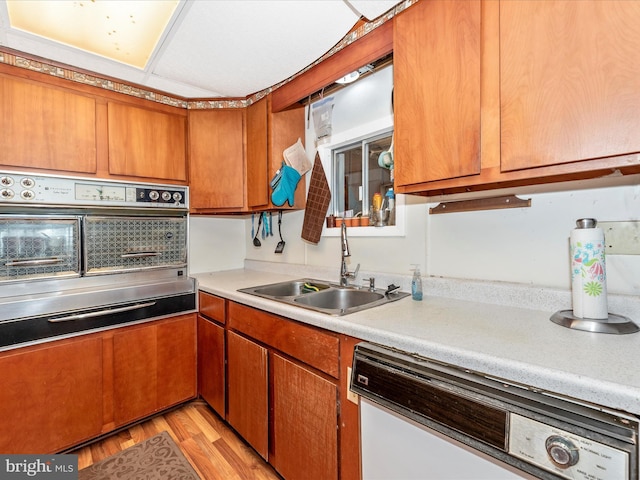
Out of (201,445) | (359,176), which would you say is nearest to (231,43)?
(359,176)

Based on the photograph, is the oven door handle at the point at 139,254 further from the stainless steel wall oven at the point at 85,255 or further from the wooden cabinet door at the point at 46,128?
the wooden cabinet door at the point at 46,128

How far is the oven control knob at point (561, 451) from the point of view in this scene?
0.61 m

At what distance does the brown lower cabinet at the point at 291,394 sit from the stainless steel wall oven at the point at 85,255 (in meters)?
0.66

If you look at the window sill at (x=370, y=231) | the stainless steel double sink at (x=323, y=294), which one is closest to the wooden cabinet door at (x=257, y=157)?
the window sill at (x=370, y=231)

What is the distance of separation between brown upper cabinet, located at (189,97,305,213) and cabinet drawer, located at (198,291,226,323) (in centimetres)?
66

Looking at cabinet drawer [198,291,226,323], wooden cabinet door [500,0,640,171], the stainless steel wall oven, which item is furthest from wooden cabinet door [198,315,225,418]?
wooden cabinet door [500,0,640,171]

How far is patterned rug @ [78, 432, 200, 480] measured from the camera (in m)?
1.54

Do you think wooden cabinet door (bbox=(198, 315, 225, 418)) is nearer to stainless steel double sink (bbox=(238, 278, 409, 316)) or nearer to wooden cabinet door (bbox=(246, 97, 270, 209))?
stainless steel double sink (bbox=(238, 278, 409, 316))

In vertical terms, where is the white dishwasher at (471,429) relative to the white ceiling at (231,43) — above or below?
below

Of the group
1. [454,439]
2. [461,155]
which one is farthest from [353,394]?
[461,155]

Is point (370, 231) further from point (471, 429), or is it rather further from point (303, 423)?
point (471, 429)

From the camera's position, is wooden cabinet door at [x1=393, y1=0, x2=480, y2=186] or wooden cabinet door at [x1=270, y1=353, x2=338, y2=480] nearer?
wooden cabinet door at [x1=393, y1=0, x2=480, y2=186]

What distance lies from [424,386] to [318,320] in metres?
0.47

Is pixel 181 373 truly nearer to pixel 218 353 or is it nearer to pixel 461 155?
pixel 218 353
